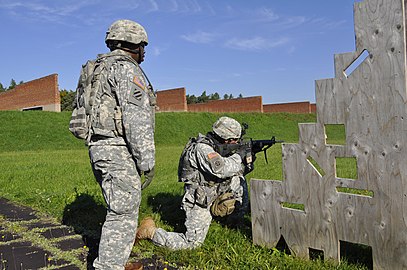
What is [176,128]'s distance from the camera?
23.6 m

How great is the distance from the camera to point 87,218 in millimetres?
5152

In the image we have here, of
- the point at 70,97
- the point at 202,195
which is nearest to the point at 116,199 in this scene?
the point at 202,195

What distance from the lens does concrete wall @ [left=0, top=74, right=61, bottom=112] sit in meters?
26.2

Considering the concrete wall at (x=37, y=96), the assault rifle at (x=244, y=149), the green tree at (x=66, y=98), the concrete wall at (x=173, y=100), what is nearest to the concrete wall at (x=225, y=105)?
the concrete wall at (x=173, y=100)

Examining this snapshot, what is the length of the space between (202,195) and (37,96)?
2652cm

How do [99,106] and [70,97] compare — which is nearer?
[99,106]

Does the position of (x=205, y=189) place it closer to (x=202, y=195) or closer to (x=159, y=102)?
(x=202, y=195)

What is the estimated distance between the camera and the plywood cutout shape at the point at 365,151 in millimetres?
2814

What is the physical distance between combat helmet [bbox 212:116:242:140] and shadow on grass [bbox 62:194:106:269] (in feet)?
5.97

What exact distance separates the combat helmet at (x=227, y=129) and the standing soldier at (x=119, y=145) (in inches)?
60.1

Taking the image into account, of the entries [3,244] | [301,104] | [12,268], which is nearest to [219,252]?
[12,268]

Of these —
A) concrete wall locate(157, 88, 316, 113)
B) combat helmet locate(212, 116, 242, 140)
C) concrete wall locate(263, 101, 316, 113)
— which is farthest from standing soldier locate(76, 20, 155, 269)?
concrete wall locate(263, 101, 316, 113)

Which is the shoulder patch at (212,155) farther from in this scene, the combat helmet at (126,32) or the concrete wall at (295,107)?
the concrete wall at (295,107)

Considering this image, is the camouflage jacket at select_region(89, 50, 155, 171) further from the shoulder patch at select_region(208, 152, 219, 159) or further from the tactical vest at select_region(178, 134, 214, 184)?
the tactical vest at select_region(178, 134, 214, 184)
